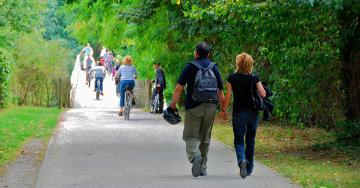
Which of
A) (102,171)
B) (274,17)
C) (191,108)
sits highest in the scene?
(274,17)

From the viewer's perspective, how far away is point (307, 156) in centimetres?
1503

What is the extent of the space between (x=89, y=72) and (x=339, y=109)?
32989mm

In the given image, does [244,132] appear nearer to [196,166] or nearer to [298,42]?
[196,166]

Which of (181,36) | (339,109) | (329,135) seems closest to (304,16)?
(339,109)

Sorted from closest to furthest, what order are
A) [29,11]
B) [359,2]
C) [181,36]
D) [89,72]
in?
[359,2], [181,36], [29,11], [89,72]

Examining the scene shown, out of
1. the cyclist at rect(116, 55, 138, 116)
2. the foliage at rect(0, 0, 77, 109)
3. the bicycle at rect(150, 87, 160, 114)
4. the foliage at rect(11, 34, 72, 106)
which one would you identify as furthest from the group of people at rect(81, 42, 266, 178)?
the foliage at rect(11, 34, 72, 106)

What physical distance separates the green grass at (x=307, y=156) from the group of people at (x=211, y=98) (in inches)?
37.0

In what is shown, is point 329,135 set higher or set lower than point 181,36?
lower

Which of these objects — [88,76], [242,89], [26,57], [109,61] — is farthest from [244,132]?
[109,61]

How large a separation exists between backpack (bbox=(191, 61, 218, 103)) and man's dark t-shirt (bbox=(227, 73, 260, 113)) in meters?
0.27

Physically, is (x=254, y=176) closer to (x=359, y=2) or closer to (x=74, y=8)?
(x=359, y=2)

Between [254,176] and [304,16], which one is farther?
[304,16]

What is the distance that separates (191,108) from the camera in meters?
11.6

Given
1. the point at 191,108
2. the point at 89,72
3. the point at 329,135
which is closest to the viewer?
the point at 191,108
